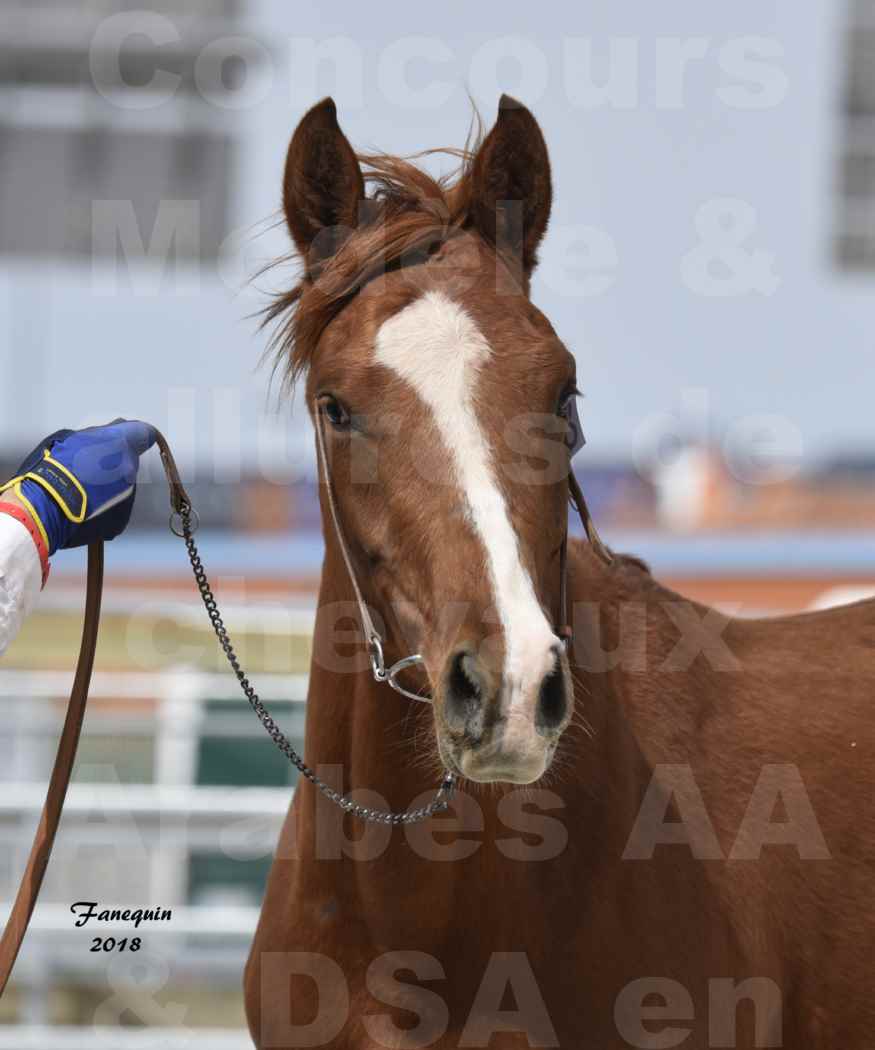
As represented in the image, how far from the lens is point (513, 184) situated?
108 inches

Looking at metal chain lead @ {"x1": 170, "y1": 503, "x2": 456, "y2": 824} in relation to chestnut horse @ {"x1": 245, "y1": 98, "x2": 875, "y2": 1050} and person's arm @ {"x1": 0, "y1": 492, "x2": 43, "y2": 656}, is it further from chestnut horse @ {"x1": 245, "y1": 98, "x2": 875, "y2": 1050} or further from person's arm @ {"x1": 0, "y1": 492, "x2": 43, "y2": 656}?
person's arm @ {"x1": 0, "y1": 492, "x2": 43, "y2": 656}

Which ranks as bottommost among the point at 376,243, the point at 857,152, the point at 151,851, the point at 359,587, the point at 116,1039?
the point at 116,1039

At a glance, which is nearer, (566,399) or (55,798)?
(566,399)

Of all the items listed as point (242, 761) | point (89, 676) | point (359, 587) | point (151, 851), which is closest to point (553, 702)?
point (359, 587)

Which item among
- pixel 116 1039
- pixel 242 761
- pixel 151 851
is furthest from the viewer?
pixel 242 761

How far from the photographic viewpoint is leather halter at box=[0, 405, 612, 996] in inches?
96.9

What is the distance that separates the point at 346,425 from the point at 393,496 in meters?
0.18

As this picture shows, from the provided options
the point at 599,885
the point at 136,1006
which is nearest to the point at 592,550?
the point at 599,885

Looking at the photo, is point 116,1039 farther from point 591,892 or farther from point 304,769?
point 591,892

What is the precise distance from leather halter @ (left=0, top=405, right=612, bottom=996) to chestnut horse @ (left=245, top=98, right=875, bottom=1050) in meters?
0.03

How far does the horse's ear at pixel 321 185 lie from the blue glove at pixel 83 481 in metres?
0.49

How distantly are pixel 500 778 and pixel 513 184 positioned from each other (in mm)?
1222

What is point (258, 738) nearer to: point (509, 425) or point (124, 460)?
point (124, 460)

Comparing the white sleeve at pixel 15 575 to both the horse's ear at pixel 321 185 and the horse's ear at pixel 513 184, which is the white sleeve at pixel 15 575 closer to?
the horse's ear at pixel 321 185
